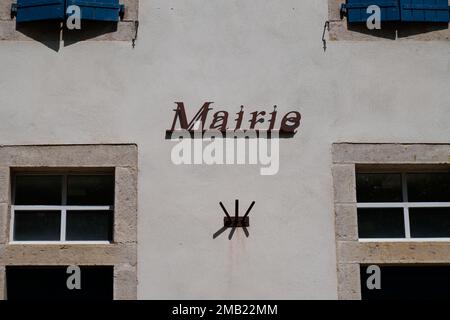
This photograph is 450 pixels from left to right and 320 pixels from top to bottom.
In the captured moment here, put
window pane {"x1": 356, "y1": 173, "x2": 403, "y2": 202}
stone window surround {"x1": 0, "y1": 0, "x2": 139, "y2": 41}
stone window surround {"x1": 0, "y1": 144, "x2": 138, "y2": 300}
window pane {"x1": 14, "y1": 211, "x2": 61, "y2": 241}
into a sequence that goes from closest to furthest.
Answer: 1. stone window surround {"x1": 0, "y1": 144, "x2": 138, "y2": 300}
2. window pane {"x1": 14, "y1": 211, "x2": 61, "y2": 241}
3. window pane {"x1": 356, "y1": 173, "x2": 403, "y2": 202}
4. stone window surround {"x1": 0, "y1": 0, "x2": 139, "y2": 41}

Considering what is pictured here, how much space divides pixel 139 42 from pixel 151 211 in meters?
1.48

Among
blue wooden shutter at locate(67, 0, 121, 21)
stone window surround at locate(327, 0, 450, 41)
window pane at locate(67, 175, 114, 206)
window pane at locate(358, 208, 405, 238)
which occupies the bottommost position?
window pane at locate(358, 208, 405, 238)

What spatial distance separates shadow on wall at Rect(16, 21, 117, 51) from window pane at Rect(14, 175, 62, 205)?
115cm

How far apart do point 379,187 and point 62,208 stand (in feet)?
8.85

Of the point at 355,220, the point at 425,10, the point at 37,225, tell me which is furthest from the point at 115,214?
the point at 425,10

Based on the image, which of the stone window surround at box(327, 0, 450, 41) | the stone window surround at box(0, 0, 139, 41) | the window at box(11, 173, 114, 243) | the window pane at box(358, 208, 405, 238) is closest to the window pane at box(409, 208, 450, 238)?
the window pane at box(358, 208, 405, 238)

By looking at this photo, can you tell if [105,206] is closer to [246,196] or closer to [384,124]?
[246,196]

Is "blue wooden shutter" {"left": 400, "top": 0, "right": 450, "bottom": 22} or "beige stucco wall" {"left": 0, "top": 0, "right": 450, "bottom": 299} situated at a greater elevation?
"blue wooden shutter" {"left": 400, "top": 0, "right": 450, "bottom": 22}

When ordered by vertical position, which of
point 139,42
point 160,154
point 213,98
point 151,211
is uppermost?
point 139,42

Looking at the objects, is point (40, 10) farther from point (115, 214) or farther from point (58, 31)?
point (115, 214)

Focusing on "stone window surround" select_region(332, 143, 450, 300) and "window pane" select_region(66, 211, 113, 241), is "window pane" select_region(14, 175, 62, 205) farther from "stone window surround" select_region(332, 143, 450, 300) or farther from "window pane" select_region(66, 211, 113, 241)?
"stone window surround" select_region(332, 143, 450, 300)

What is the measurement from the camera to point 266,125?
693cm

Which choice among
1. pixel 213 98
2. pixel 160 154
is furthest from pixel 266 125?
pixel 160 154

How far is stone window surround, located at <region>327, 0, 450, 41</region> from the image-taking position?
7.12 m
